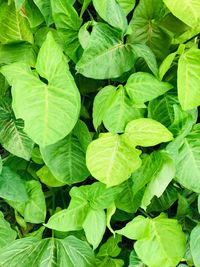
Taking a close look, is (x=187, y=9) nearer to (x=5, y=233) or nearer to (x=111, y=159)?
(x=111, y=159)

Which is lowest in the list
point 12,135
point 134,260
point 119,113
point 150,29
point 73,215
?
point 134,260

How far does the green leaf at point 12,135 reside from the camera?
3.14 ft

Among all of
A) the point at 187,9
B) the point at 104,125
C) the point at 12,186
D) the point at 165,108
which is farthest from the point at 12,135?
the point at 187,9

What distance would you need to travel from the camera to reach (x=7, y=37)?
0.99m

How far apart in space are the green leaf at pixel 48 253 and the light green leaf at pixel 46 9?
454 millimetres

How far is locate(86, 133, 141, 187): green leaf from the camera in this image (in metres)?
0.85

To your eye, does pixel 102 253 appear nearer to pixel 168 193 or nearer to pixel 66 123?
pixel 168 193

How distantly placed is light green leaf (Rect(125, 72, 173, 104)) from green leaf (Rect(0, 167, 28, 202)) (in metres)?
0.31

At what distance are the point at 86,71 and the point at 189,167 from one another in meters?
0.28

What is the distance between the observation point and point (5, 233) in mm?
1013

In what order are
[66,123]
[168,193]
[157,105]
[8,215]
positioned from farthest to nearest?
[8,215] → [168,193] → [157,105] → [66,123]

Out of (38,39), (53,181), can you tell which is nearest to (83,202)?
(53,181)

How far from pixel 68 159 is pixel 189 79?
0.30 metres

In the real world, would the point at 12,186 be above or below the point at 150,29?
below
